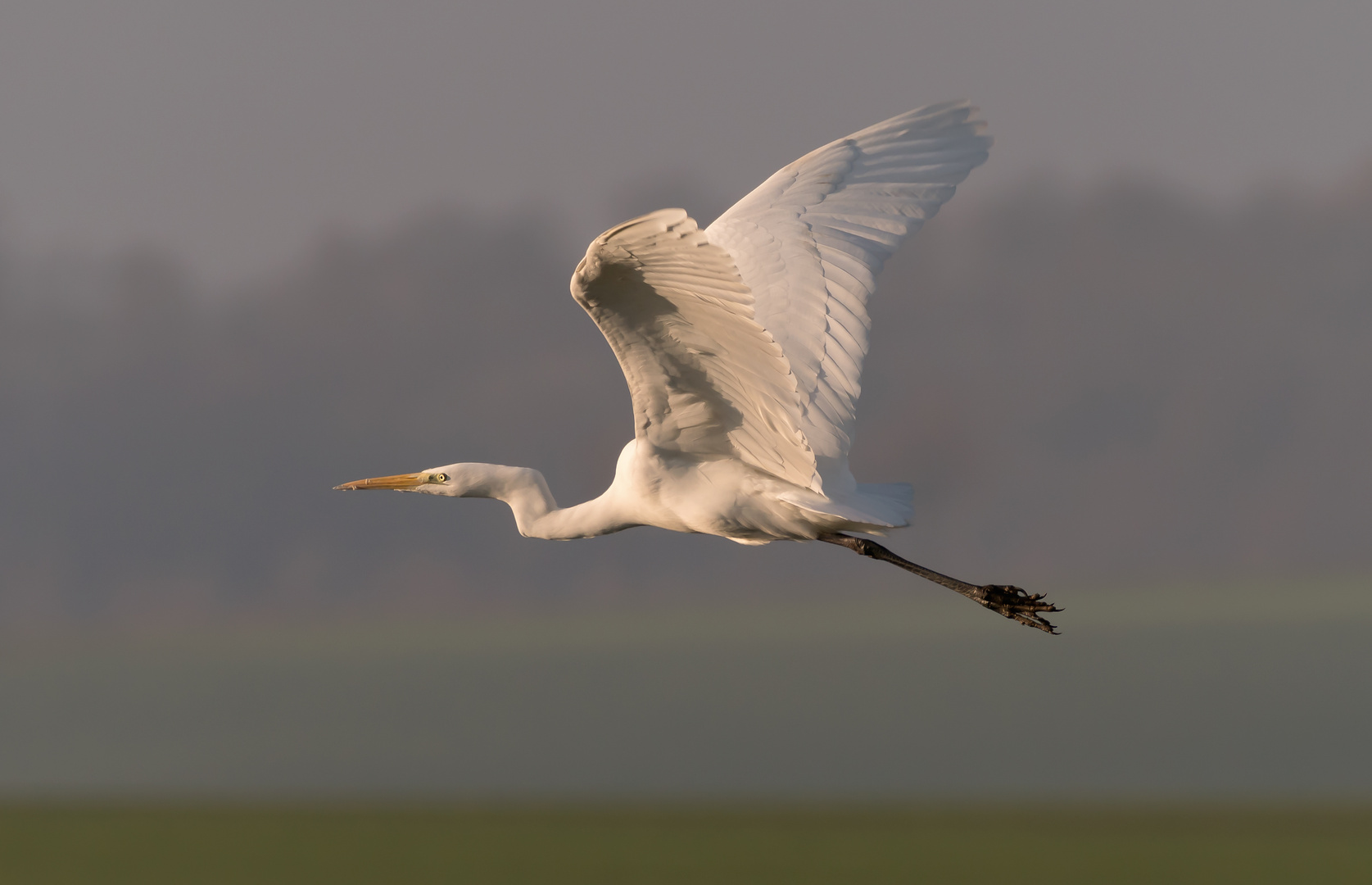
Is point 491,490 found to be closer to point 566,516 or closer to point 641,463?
point 566,516

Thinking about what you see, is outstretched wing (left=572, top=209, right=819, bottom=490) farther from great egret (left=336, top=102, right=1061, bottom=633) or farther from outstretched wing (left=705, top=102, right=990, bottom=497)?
outstretched wing (left=705, top=102, right=990, bottom=497)

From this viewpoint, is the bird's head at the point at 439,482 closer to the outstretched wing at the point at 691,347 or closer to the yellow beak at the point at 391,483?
the yellow beak at the point at 391,483

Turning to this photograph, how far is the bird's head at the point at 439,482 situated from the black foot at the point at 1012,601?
3577mm

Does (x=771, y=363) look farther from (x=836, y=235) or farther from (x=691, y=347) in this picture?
(x=836, y=235)

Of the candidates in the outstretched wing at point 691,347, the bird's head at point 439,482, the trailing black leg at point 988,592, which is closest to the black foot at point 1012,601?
the trailing black leg at point 988,592

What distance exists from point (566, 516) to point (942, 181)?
3.63m

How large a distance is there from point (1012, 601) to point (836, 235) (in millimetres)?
2830

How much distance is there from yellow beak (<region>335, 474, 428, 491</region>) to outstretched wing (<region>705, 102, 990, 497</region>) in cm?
277

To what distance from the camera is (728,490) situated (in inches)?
338

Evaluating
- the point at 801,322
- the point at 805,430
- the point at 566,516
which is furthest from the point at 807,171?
the point at 566,516

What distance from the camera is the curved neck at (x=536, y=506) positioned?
30.4 ft

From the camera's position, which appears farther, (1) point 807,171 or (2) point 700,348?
(1) point 807,171

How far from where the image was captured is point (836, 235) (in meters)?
9.38

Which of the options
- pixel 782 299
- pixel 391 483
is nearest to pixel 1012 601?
pixel 782 299
